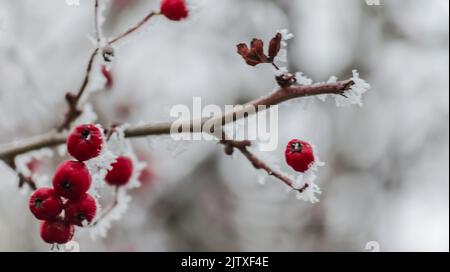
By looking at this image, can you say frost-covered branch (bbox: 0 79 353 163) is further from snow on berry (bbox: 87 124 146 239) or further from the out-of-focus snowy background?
the out-of-focus snowy background

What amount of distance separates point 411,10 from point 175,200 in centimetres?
448

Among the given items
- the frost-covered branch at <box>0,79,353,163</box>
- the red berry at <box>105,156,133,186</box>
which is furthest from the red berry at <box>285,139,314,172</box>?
the red berry at <box>105,156,133,186</box>

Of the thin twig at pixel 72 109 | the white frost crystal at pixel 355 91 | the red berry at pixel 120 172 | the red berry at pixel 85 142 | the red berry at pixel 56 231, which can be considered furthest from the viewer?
the red berry at pixel 120 172

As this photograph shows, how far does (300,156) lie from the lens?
2.00 metres

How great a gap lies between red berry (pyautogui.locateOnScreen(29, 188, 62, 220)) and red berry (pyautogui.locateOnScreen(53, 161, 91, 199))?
0.03 m

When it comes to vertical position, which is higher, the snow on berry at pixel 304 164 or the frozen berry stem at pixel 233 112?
the frozen berry stem at pixel 233 112

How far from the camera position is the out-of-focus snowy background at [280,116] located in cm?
737

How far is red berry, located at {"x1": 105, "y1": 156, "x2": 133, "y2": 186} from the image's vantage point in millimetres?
2529

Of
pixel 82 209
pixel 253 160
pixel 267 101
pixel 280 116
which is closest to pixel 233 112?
pixel 267 101

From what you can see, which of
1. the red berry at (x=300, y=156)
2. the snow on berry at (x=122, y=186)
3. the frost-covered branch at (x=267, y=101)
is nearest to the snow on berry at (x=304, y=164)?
the red berry at (x=300, y=156)

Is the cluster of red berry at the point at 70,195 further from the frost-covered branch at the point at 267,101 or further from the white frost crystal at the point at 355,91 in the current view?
the white frost crystal at the point at 355,91

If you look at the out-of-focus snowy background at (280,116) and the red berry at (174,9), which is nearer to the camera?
the red berry at (174,9)

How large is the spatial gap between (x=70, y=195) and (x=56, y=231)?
16cm
